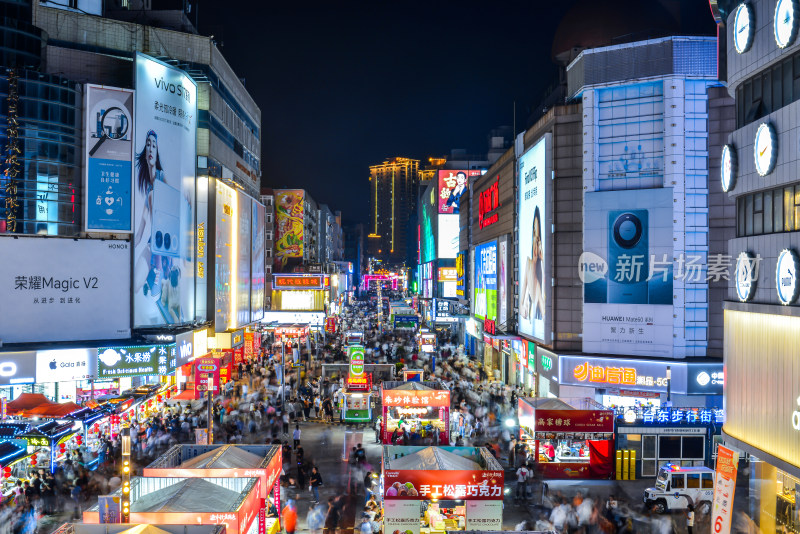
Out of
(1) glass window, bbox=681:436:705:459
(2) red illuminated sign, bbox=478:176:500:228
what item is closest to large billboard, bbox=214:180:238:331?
(2) red illuminated sign, bbox=478:176:500:228

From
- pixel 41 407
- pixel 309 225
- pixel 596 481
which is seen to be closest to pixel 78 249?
pixel 41 407

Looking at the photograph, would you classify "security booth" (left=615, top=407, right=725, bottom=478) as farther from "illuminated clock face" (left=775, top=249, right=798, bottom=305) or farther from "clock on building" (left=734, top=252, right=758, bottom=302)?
"illuminated clock face" (left=775, top=249, right=798, bottom=305)

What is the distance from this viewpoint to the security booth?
23484 mm

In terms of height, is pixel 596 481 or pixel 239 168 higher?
pixel 239 168

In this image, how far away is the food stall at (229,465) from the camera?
591 inches

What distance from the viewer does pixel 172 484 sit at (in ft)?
45.6

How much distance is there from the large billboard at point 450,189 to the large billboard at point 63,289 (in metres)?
65.1

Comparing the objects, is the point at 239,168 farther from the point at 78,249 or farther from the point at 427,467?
the point at 427,467

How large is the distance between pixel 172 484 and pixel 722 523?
41.4 ft

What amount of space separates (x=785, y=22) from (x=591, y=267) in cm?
1670

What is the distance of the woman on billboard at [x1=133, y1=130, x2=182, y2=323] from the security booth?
23762mm

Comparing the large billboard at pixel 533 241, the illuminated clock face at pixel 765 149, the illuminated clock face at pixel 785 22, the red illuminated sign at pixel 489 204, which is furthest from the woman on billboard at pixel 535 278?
the illuminated clock face at pixel 785 22

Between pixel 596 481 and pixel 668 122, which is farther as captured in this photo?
pixel 668 122

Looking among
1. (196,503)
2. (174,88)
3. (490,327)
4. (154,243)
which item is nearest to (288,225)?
(490,327)
